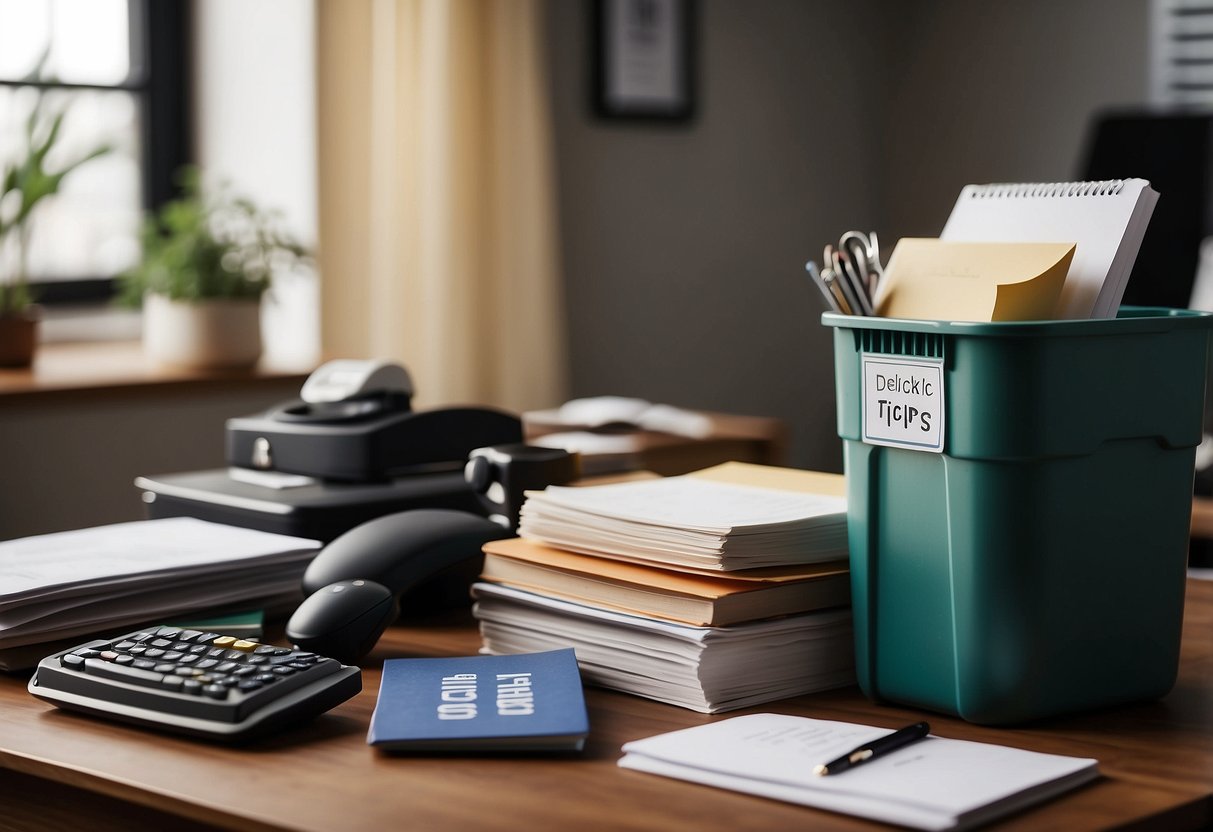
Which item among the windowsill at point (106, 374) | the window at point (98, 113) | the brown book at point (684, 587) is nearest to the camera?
the brown book at point (684, 587)

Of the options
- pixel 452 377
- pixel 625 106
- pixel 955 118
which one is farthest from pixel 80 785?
pixel 955 118

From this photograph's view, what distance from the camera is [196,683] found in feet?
2.76

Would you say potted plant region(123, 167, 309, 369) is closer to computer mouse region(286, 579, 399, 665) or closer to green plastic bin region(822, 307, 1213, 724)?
computer mouse region(286, 579, 399, 665)

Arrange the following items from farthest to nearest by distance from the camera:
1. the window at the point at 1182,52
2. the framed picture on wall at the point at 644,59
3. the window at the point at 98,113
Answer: the window at the point at 1182,52
the framed picture on wall at the point at 644,59
the window at the point at 98,113

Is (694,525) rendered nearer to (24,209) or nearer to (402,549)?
(402,549)

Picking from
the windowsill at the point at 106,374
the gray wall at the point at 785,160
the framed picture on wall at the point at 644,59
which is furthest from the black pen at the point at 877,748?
the framed picture on wall at the point at 644,59

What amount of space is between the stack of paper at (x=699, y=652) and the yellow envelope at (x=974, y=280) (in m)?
0.22

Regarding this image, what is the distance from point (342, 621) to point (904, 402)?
0.41 metres

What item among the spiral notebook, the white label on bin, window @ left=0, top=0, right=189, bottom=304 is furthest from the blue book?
window @ left=0, top=0, right=189, bottom=304

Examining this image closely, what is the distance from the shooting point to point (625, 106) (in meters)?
3.55

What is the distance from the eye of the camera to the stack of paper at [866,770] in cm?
69

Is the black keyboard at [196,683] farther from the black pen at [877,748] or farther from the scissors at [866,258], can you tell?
the scissors at [866,258]

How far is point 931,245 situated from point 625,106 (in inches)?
107

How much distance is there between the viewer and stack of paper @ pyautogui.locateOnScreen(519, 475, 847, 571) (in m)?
0.92
